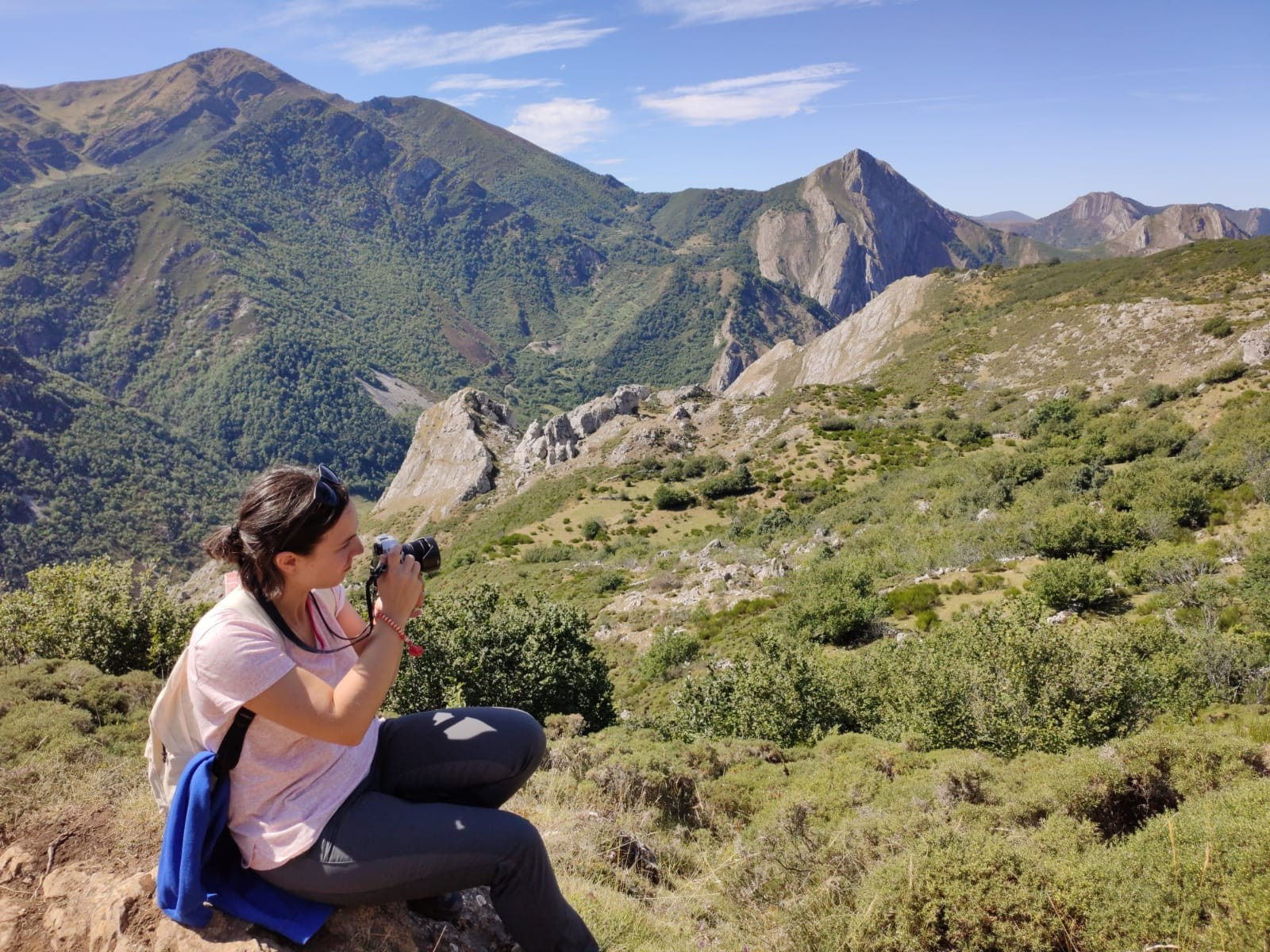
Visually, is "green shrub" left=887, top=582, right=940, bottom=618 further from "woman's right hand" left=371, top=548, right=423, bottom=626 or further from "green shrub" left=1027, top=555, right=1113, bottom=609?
"woman's right hand" left=371, top=548, right=423, bottom=626

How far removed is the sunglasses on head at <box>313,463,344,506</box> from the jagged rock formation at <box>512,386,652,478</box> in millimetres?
56442

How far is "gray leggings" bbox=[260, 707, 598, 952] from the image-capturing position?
8.35ft

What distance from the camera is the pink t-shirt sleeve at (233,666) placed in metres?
2.35

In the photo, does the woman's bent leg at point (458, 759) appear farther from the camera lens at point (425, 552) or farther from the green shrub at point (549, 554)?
the green shrub at point (549, 554)

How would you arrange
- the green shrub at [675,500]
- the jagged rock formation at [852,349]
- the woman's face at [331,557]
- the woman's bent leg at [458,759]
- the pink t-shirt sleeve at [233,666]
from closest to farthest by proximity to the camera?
the pink t-shirt sleeve at [233,666]
the woman's face at [331,557]
the woman's bent leg at [458,759]
the green shrub at [675,500]
the jagged rock formation at [852,349]

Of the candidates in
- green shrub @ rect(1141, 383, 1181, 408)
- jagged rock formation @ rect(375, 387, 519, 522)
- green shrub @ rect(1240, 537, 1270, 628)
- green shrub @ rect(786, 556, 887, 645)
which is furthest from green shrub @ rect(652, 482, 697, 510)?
green shrub @ rect(1240, 537, 1270, 628)

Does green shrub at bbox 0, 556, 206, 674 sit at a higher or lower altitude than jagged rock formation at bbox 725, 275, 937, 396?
lower

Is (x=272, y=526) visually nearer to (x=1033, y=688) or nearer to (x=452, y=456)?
(x=1033, y=688)

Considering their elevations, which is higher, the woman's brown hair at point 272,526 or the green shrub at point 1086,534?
the woman's brown hair at point 272,526

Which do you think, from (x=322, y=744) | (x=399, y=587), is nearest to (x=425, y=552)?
(x=399, y=587)

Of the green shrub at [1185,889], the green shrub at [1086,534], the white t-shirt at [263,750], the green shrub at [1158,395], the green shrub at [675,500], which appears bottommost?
the green shrub at [675,500]

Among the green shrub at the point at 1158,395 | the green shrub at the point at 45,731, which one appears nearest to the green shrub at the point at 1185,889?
the green shrub at the point at 45,731

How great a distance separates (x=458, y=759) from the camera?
2.98 m

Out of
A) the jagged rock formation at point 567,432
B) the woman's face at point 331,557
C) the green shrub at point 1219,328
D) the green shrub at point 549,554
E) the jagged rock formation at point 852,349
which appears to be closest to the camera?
the woman's face at point 331,557
